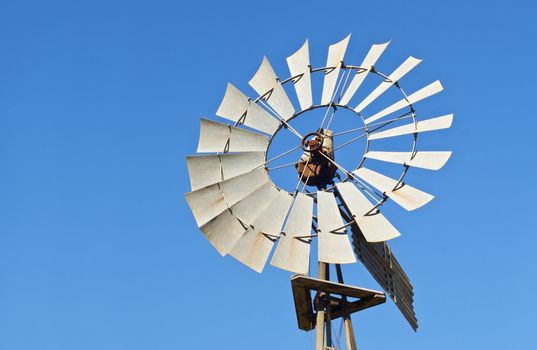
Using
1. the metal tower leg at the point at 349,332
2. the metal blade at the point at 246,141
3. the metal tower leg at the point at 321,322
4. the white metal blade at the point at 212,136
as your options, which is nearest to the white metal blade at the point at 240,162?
the metal blade at the point at 246,141

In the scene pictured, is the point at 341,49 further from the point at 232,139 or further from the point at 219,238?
the point at 219,238

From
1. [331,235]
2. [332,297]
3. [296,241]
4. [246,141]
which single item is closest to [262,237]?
[296,241]

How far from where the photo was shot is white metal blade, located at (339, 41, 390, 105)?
15375mm

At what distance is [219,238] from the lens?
1391 cm

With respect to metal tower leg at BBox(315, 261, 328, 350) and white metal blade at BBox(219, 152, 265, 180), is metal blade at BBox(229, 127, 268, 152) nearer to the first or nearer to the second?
white metal blade at BBox(219, 152, 265, 180)

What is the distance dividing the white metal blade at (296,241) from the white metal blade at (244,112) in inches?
61.2

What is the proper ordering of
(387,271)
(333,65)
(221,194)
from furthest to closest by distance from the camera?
(333,65) → (387,271) → (221,194)

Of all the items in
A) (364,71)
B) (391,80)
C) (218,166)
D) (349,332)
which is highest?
(364,71)

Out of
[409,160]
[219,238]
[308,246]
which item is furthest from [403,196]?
[219,238]

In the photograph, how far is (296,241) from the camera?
13695 mm

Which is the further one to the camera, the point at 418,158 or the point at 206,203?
the point at 206,203

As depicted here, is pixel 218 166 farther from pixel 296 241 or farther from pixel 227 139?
pixel 296 241

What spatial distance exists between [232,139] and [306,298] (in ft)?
9.87

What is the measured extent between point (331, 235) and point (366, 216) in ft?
2.06
